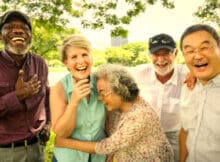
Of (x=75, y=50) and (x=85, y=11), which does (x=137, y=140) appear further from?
(x=85, y=11)

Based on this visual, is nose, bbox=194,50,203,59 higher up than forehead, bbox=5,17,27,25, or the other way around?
forehead, bbox=5,17,27,25

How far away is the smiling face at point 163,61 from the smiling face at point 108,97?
108 centimetres

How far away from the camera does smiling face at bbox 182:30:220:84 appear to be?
97.6 inches

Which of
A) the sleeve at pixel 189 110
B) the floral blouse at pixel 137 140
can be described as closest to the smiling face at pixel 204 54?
the sleeve at pixel 189 110

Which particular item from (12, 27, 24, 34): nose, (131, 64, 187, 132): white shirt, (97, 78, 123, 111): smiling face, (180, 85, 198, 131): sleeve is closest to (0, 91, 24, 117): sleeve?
(12, 27, 24, 34): nose

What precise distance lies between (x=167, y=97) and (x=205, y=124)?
132 centimetres

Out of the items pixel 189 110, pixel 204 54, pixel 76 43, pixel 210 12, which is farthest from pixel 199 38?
pixel 210 12

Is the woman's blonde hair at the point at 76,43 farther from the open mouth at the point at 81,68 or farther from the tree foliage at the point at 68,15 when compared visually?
the tree foliage at the point at 68,15

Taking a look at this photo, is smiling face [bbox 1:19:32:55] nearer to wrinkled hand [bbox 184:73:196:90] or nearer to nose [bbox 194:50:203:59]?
wrinkled hand [bbox 184:73:196:90]

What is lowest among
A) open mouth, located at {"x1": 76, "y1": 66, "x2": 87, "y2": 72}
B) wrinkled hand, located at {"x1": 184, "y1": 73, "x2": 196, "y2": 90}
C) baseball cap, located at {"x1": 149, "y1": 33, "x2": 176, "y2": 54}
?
wrinkled hand, located at {"x1": 184, "y1": 73, "x2": 196, "y2": 90}

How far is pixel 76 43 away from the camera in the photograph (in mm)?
2863

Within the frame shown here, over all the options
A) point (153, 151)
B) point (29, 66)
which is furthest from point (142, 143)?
point (29, 66)

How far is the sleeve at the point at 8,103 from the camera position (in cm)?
319

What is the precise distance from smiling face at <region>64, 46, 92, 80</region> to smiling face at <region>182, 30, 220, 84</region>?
2.77 feet
